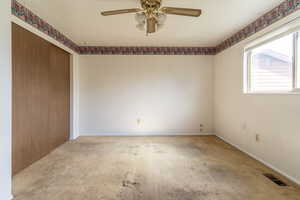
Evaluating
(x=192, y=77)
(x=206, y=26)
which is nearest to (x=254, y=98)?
(x=206, y=26)

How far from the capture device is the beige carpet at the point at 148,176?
1880mm

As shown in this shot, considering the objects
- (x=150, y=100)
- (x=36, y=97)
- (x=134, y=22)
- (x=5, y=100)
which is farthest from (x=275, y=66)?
(x=36, y=97)

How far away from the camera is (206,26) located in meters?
3.06

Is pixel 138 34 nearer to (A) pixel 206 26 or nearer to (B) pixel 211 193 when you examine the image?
(A) pixel 206 26

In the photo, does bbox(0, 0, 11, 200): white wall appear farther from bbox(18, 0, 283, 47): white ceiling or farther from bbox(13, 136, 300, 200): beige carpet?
bbox(18, 0, 283, 47): white ceiling

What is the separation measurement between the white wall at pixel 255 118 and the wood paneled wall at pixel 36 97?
366 centimetres

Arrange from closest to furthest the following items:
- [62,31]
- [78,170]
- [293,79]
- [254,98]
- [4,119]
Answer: [4,119], [293,79], [78,170], [254,98], [62,31]

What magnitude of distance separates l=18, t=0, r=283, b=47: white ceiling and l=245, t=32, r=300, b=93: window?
0.52 m

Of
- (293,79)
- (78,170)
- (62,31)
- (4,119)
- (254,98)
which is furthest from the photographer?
(62,31)

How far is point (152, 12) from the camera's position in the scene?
1884 millimetres

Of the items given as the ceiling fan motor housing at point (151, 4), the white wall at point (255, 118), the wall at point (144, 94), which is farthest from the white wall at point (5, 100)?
the white wall at point (255, 118)

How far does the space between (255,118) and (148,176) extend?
80.9 inches

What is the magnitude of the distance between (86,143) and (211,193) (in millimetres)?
2845

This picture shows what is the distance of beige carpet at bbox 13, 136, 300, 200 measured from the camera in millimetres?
1880
